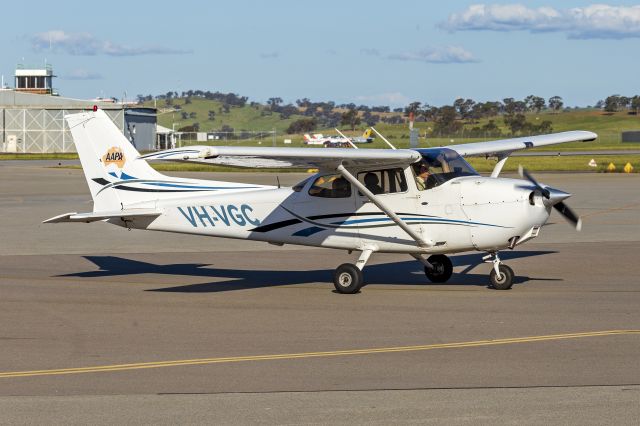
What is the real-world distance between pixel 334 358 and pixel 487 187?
5.23m

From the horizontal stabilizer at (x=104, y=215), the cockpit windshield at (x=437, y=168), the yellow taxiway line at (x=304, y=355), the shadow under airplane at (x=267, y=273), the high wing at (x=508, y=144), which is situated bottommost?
the shadow under airplane at (x=267, y=273)

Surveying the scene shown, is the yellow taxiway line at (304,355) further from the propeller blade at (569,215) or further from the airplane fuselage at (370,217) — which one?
the propeller blade at (569,215)

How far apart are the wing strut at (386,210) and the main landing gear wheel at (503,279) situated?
1083 millimetres

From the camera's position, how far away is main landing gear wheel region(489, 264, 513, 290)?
15055mm

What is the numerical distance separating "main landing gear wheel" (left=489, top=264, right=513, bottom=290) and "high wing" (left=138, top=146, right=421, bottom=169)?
6.99 feet

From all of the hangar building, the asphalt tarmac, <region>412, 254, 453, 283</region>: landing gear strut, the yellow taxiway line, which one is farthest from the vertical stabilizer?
the hangar building

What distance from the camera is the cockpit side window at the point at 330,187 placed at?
51.1 ft

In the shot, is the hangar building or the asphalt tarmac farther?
the hangar building

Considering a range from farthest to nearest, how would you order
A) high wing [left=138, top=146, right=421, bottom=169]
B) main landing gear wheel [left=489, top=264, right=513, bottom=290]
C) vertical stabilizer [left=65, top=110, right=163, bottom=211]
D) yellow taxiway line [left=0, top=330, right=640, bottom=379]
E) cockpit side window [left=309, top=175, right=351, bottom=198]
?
vertical stabilizer [left=65, top=110, right=163, bottom=211] → cockpit side window [left=309, top=175, right=351, bottom=198] → main landing gear wheel [left=489, top=264, right=513, bottom=290] → high wing [left=138, top=146, right=421, bottom=169] → yellow taxiway line [left=0, top=330, right=640, bottom=379]

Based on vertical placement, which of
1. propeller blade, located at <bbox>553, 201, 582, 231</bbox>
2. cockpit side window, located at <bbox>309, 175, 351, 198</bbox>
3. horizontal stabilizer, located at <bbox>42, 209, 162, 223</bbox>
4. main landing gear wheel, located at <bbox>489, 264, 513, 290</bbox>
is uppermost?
cockpit side window, located at <bbox>309, 175, 351, 198</bbox>

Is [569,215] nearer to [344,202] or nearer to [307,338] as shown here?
[344,202]

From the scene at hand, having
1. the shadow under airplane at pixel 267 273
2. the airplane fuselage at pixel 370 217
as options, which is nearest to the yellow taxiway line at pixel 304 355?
the airplane fuselage at pixel 370 217

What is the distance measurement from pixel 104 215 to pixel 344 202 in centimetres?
371

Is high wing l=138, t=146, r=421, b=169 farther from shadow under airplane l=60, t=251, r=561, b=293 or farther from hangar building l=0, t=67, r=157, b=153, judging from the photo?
hangar building l=0, t=67, r=157, b=153
